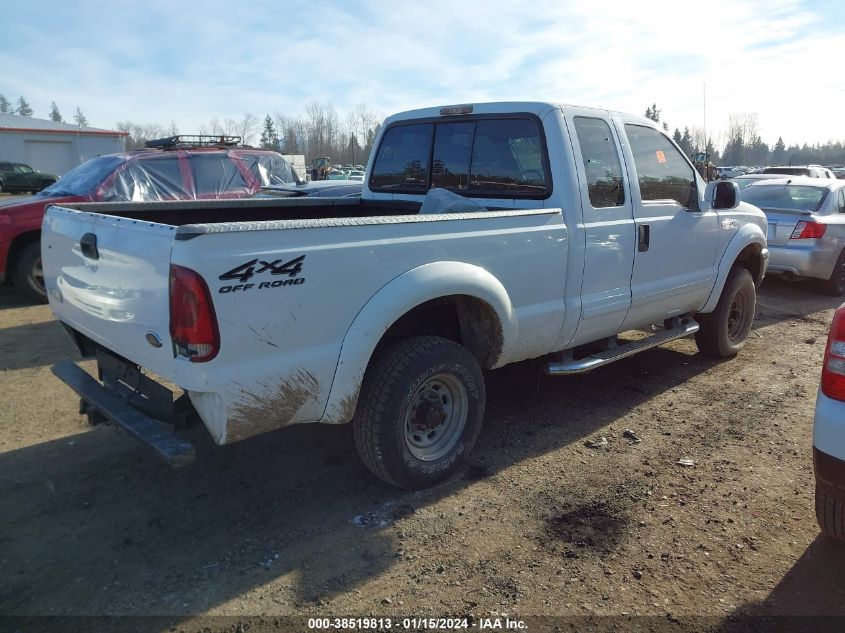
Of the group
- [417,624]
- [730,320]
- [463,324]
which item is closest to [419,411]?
[463,324]

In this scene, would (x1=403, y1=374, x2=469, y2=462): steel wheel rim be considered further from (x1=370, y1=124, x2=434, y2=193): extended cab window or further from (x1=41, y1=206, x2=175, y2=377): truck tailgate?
(x1=370, y1=124, x2=434, y2=193): extended cab window

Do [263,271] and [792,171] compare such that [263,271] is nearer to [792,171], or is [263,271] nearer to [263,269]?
[263,269]

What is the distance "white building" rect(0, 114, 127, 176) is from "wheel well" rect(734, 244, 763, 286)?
44.9 meters

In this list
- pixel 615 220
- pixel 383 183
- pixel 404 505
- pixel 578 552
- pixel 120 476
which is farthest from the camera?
pixel 383 183

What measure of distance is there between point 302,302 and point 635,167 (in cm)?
293

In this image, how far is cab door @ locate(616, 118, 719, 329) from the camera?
15.0 ft

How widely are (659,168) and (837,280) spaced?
6.04 m

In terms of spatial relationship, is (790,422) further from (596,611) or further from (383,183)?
(383,183)

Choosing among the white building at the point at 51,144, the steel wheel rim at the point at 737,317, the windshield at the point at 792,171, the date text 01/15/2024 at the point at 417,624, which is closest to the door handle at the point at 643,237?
the steel wheel rim at the point at 737,317

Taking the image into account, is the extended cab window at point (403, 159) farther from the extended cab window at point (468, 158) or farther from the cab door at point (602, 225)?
the cab door at point (602, 225)

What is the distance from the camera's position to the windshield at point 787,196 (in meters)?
9.21

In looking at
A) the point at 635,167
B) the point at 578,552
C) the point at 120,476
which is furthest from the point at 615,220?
the point at 120,476

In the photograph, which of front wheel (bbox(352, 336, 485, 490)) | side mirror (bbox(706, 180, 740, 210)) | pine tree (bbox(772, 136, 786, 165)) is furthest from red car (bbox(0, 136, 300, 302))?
pine tree (bbox(772, 136, 786, 165))

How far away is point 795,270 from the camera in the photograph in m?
8.85
